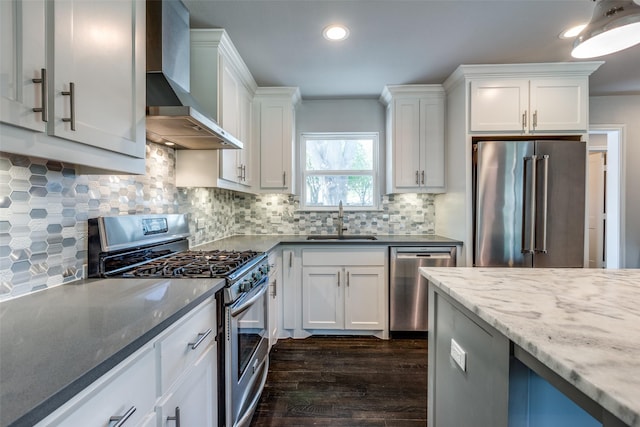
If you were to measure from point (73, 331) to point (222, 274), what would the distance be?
1.98 feet

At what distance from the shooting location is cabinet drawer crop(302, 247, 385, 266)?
2697mm

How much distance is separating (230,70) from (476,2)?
5.62ft

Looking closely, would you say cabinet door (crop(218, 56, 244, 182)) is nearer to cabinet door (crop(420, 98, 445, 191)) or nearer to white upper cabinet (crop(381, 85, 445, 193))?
white upper cabinet (crop(381, 85, 445, 193))

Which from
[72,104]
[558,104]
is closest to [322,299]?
[72,104]

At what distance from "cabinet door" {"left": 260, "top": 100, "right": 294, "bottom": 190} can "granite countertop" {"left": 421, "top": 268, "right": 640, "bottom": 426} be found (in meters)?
1.96

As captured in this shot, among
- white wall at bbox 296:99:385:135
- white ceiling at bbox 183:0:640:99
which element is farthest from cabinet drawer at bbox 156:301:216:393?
white wall at bbox 296:99:385:135

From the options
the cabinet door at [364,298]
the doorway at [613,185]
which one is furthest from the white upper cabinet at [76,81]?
the doorway at [613,185]

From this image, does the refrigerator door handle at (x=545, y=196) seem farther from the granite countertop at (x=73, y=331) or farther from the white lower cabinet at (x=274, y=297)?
the granite countertop at (x=73, y=331)

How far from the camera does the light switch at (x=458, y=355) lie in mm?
998

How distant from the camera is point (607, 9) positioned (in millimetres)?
1175

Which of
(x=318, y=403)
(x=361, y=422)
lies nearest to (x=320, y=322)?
(x=318, y=403)

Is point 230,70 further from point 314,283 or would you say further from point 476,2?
point 314,283

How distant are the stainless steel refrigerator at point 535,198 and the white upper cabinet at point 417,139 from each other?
52 cm

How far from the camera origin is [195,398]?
1050 mm
